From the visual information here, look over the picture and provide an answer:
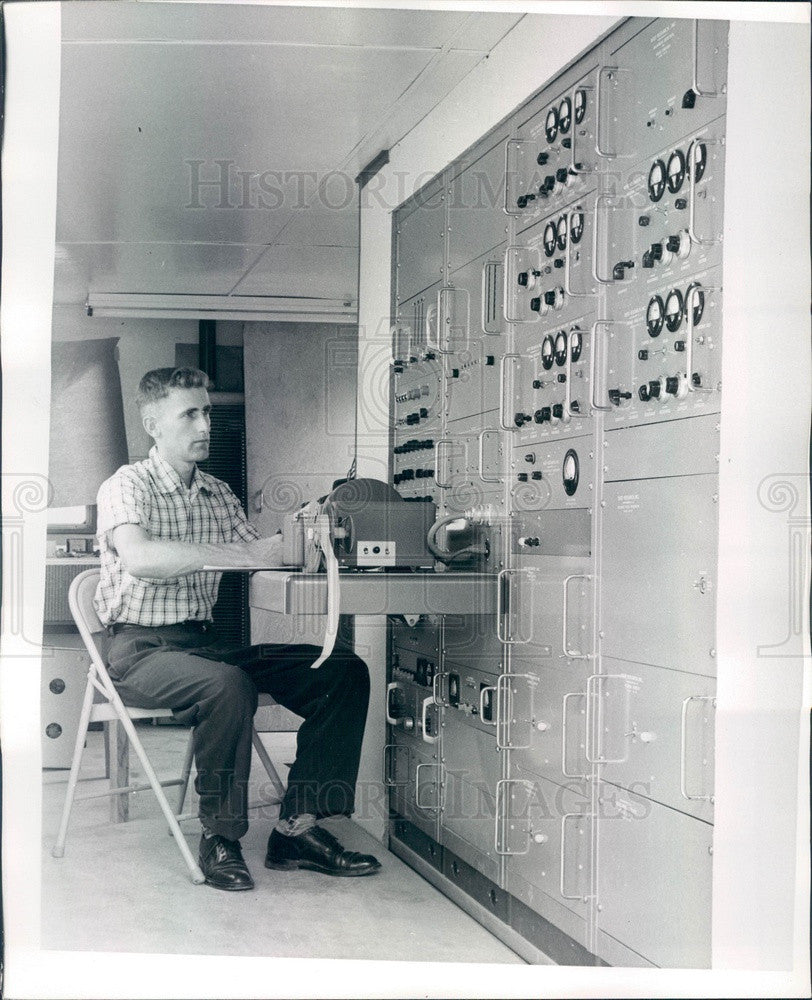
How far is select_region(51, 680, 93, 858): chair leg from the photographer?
3.72 m

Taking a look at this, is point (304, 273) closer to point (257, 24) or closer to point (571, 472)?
point (257, 24)

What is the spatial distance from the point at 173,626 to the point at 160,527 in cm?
34

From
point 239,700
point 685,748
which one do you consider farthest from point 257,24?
point 685,748

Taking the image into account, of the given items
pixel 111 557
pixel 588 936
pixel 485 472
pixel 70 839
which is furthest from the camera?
pixel 70 839

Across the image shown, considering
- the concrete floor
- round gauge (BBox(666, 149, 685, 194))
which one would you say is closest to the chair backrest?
the concrete floor

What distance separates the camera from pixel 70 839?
13.6 ft

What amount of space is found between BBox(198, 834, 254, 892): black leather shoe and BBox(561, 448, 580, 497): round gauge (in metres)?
1.61

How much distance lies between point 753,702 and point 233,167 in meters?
3.64

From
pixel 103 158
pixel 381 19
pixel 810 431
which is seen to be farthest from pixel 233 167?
pixel 810 431

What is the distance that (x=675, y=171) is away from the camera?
2.42 metres

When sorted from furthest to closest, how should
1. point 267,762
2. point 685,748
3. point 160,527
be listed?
point 267,762
point 160,527
point 685,748

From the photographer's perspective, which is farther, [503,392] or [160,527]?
[160,527]

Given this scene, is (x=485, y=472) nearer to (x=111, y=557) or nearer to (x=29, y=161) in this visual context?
(x=111, y=557)

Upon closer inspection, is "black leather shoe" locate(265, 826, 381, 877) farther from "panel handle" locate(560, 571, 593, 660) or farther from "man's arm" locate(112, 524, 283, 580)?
"panel handle" locate(560, 571, 593, 660)
